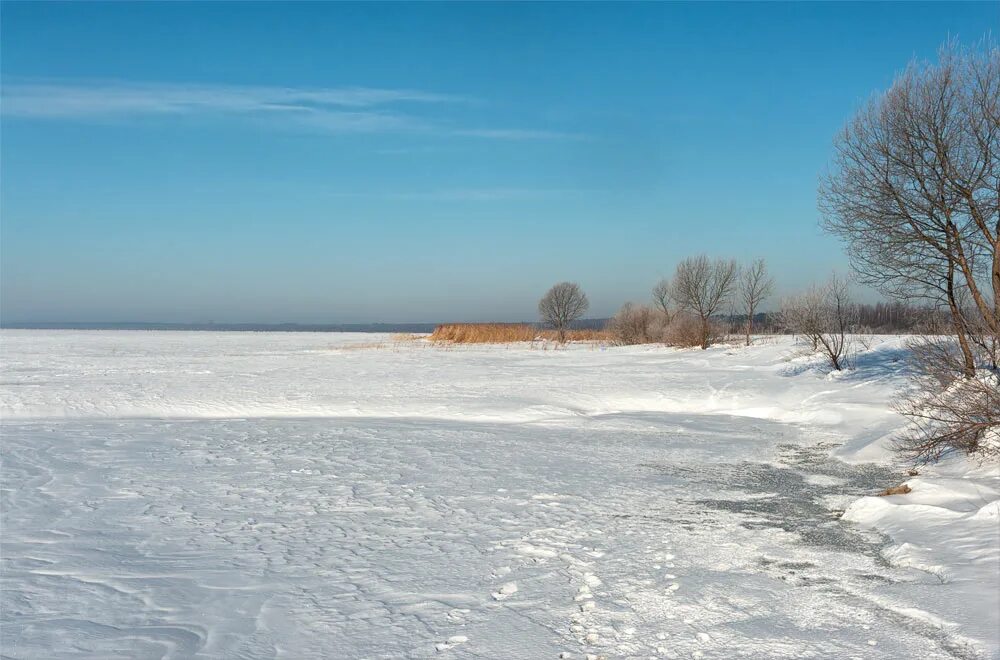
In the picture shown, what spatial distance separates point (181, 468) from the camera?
10.0 metres

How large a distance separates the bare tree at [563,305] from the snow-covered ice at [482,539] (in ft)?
145

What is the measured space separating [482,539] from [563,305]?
A: 176 feet

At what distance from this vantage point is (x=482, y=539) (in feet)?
22.4

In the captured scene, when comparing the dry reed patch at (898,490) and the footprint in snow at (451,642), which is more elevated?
the dry reed patch at (898,490)

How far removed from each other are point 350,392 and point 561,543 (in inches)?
520

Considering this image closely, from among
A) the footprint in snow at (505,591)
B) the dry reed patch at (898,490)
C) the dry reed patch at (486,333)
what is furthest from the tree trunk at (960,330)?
the dry reed patch at (486,333)

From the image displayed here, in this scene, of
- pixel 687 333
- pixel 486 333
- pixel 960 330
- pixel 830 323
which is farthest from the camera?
pixel 486 333

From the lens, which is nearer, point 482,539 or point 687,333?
point 482,539

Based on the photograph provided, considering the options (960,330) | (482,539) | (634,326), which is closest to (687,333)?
(634,326)

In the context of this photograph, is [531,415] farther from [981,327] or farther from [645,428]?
[981,327]

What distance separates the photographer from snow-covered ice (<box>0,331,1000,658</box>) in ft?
15.0

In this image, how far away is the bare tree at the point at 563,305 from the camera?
197 feet

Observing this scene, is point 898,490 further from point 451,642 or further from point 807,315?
point 807,315

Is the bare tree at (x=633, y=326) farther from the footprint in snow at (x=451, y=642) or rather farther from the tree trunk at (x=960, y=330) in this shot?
the footprint in snow at (x=451, y=642)
